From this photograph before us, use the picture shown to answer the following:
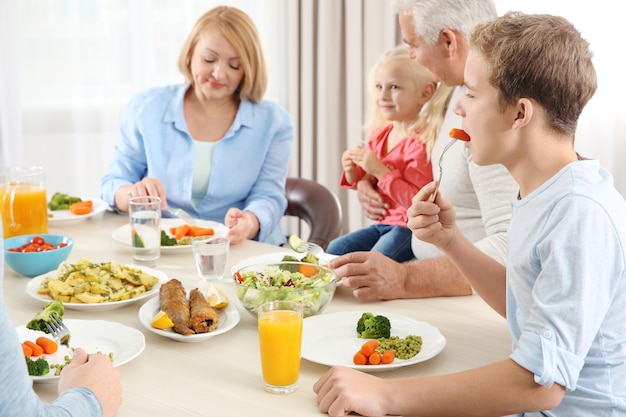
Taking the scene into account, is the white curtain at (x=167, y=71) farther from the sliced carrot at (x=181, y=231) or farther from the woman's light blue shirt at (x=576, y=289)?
the woman's light blue shirt at (x=576, y=289)

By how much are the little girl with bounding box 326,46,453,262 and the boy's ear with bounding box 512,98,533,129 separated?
1.22 metres

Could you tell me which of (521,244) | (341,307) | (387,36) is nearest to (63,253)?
(341,307)

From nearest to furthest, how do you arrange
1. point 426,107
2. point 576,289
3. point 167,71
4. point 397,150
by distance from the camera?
point 576,289, point 426,107, point 397,150, point 167,71

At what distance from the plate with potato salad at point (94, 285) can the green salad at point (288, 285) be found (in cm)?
22

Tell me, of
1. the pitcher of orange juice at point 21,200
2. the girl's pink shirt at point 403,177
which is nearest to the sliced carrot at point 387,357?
the pitcher of orange juice at point 21,200

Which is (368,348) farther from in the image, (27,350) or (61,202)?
(61,202)

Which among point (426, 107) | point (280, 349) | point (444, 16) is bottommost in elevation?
point (280, 349)

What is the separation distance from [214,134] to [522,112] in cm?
168

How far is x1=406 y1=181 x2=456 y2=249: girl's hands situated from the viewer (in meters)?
1.58

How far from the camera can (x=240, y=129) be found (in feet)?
9.26

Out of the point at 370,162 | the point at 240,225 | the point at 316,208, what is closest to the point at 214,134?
the point at 316,208

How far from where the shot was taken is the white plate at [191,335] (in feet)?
4.80

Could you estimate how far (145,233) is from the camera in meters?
1.99

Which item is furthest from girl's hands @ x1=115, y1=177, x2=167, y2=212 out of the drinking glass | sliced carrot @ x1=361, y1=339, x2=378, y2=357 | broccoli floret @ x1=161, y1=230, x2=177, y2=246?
sliced carrot @ x1=361, y1=339, x2=378, y2=357
